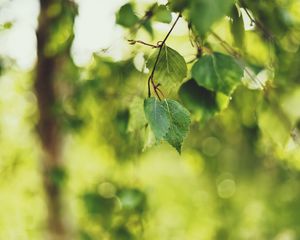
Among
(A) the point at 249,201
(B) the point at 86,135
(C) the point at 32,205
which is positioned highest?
(B) the point at 86,135

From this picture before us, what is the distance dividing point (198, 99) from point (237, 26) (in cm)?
16

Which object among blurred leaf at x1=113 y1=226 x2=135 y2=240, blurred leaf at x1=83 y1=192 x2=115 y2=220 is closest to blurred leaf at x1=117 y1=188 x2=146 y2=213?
blurred leaf at x1=113 y1=226 x2=135 y2=240

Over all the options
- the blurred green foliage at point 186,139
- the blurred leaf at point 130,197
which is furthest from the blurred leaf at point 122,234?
the blurred leaf at point 130,197

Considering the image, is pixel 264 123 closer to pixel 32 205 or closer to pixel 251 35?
pixel 251 35

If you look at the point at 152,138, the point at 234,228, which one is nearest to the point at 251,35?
the point at 152,138

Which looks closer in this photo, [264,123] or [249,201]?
[264,123]

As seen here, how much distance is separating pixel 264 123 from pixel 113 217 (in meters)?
1.34

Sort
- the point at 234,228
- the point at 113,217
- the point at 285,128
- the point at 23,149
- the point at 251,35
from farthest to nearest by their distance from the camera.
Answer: the point at 234,228
the point at 23,149
the point at 113,217
the point at 251,35
the point at 285,128

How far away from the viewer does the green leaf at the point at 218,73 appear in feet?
2.72

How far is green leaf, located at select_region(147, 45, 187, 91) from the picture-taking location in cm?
79

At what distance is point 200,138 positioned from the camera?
9.11 feet

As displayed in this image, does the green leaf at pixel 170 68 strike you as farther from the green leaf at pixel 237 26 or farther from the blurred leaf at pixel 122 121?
the blurred leaf at pixel 122 121

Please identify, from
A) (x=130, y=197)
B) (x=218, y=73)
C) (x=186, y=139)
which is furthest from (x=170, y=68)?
(x=186, y=139)

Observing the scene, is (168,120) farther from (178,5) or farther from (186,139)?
(186,139)
